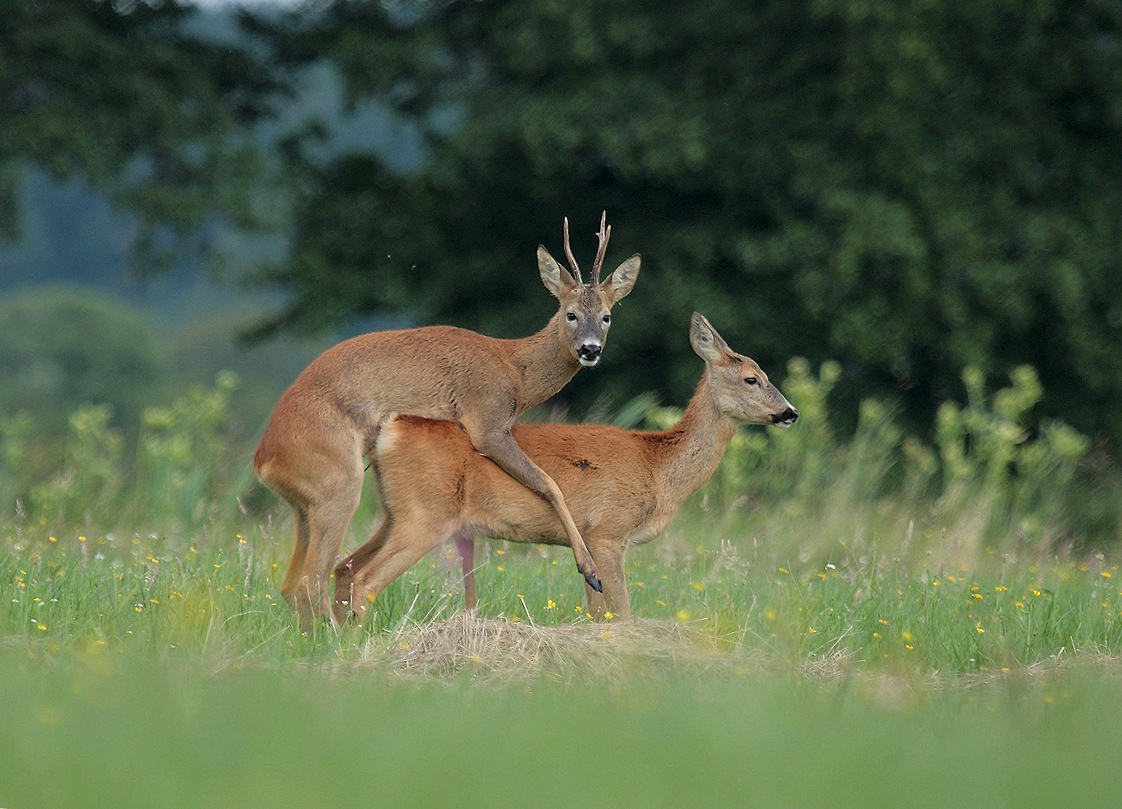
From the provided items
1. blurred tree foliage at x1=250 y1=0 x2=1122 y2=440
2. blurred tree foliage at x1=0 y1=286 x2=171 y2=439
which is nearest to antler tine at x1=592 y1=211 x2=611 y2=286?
blurred tree foliage at x1=250 y1=0 x2=1122 y2=440

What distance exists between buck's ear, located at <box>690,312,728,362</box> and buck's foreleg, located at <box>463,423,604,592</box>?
1354 mm

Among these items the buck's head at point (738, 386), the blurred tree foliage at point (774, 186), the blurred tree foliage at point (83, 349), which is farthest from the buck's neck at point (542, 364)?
the blurred tree foliage at point (83, 349)

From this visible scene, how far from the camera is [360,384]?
721cm

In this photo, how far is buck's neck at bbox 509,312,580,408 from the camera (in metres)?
7.86

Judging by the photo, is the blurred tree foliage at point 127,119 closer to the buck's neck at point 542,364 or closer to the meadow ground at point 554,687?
the meadow ground at point 554,687

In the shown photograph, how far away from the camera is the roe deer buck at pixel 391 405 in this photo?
703cm

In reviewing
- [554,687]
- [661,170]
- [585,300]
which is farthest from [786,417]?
[661,170]

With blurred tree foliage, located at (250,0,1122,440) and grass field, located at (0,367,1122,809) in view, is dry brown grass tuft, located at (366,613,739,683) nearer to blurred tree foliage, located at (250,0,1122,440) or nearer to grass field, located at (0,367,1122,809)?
grass field, located at (0,367,1122,809)

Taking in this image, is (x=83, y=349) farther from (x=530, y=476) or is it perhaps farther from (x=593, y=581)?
(x=593, y=581)

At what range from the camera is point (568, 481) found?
7676mm

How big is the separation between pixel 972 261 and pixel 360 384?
31.0 feet

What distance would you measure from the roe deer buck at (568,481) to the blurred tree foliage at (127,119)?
32.8 feet

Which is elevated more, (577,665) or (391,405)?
(391,405)

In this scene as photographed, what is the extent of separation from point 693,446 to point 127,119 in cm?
1070
